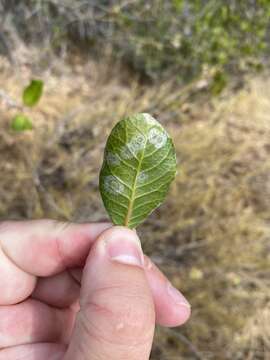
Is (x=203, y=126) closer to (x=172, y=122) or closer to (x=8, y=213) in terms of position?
(x=172, y=122)

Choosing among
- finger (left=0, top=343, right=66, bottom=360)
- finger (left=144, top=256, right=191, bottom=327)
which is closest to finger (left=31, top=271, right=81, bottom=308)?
finger (left=0, top=343, right=66, bottom=360)

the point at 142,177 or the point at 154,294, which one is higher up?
the point at 142,177

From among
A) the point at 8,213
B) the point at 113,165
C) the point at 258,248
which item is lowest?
the point at 258,248

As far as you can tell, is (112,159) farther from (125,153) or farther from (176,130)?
(176,130)

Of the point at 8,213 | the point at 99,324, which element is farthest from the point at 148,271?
the point at 8,213

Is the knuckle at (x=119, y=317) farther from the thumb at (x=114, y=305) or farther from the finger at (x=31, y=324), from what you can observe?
the finger at (x=31, y=324)

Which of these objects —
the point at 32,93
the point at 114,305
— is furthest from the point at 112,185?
the point at 32,93
